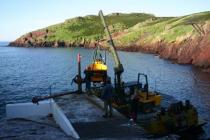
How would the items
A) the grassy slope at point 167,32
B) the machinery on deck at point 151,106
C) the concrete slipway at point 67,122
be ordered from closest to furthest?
the concrete slipway at point 67,122 < the machinery on deck at point 151,106 < the grassy slope at point 167,32

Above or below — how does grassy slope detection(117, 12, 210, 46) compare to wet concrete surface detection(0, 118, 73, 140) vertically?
above

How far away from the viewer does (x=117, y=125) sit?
29094 millimetres

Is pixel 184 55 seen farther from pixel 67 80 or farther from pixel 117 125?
pixel 117 125

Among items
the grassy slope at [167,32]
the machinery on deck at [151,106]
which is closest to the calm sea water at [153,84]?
the machinery on deck at [151,106]

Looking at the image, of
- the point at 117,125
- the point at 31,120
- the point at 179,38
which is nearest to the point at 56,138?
the point at 117,125

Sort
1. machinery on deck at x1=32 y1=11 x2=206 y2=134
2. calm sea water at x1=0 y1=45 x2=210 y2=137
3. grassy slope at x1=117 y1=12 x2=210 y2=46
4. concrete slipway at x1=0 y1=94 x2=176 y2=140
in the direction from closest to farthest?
1. concrete slipway at x1=0 y1=94 x2=176 y2=140
2. machinery on deck at x1=32 y1=11 x2=206 y2=134
3. calm sea water at x1=0 y1=45 x2=210 y2=137
4. grassy slope at x1=117 y1=12 x2=210 y2=46

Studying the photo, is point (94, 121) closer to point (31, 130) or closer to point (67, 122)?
point (67, 122)

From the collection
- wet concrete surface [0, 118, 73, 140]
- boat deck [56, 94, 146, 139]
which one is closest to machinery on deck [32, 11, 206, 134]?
boat deck [56, 94, 146, 139]

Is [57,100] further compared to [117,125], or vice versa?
[57,100]

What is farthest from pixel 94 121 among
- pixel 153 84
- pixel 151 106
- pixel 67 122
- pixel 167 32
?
pixel 167 32

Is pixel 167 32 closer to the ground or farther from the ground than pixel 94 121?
farther from the ground

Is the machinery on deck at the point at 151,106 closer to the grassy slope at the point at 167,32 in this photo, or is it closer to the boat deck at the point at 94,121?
the boat deck at the point at 94,121

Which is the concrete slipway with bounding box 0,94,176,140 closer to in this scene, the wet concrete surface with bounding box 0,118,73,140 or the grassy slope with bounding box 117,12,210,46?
the wet concrete surface with bounding box 0,118,73,140

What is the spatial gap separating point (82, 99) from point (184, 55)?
68448mm
